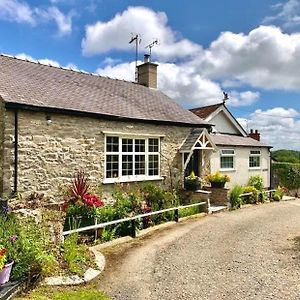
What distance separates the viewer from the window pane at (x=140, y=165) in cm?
1432

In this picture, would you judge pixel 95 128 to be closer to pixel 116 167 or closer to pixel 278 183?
pixel 116 167

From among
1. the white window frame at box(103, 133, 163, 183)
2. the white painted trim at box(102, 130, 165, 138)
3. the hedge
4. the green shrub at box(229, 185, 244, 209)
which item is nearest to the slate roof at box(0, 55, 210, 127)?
the white painted trim at box(102, 130, 165, 138)

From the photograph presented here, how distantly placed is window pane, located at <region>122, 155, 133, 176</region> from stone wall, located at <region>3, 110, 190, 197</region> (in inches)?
39.1

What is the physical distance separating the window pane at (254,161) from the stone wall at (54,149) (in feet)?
33.2

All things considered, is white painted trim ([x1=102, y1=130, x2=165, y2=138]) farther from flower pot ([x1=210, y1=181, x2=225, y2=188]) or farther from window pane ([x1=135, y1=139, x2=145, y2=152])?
flower pot ([x1=210, y1=181, x2=225, y2=188])

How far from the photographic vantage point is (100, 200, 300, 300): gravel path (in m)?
6.00

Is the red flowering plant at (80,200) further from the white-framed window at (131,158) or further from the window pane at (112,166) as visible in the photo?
the white-framed window at (131,158)

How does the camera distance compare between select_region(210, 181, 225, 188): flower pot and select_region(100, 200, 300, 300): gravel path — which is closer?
select_region(100, 200, 300, 300): gravel path

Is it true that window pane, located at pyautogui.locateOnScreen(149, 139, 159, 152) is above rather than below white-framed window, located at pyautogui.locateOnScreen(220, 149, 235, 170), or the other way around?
above

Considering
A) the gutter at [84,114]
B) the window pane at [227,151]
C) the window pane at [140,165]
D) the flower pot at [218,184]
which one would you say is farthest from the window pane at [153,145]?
the window pane at [227,151]

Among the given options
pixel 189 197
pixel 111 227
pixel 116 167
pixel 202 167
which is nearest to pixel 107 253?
pixel 111 227

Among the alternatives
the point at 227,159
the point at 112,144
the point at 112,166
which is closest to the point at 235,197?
the point at 227,159

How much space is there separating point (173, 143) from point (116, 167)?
11.3ft

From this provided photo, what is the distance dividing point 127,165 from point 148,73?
7.90m
